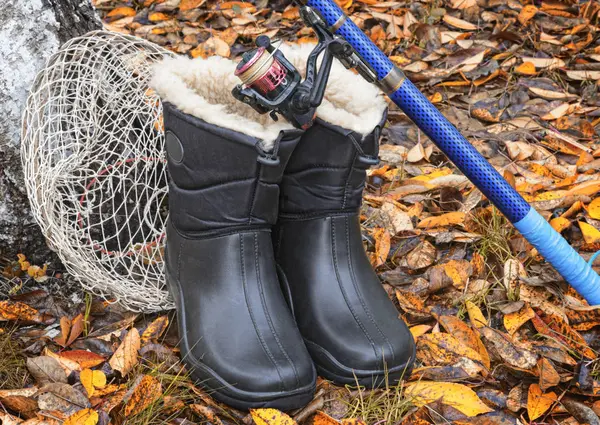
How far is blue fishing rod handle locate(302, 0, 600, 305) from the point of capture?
166 cm

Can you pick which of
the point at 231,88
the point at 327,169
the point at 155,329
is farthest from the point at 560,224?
the point at 155,329


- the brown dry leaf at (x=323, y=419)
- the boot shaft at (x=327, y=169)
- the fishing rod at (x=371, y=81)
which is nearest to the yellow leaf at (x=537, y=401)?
the fishing rod at (x=371, y=81)

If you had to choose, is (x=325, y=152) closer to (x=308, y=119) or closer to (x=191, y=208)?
(x=308, y=119)

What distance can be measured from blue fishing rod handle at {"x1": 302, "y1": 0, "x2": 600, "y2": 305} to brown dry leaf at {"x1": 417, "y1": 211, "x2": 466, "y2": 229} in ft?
1.30

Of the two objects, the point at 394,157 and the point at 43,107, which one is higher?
the point at 43,107

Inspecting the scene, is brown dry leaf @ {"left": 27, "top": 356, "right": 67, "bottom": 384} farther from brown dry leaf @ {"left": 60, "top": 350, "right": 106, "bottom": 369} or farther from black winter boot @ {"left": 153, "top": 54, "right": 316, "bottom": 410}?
black winter boot @ {"left": 153, "top": 54, "right": 316, "bottom": 410}

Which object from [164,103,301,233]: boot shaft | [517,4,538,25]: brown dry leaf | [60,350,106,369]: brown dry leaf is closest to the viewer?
[164,103,301,233]: boot shaft

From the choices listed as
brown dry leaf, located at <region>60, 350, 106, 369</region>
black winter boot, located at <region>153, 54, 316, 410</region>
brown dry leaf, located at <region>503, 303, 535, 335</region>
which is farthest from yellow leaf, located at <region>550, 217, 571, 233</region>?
brown dry leaf, located at <region>60, 350, 106, 369</region>

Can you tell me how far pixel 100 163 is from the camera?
6.61ft

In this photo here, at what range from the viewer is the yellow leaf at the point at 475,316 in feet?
5.97

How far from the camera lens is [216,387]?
154 centimetres

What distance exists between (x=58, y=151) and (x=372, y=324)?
970 mm

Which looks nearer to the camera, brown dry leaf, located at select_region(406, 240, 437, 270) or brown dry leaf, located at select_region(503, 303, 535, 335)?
brown dry leaf, located at select_region(503, 303, 535, 335)

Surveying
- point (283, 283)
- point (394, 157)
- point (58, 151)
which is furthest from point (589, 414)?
point (58, 151)
